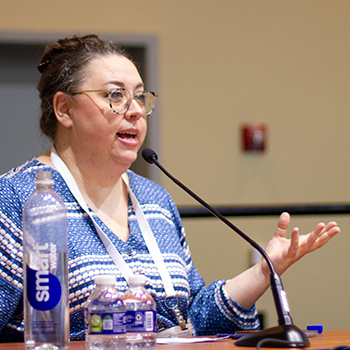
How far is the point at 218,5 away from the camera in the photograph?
10.3 ft

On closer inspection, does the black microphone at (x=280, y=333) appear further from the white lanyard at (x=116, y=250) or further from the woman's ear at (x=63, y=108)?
the woman's ear at (x=63, y=108)

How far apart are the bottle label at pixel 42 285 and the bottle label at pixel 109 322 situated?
0.08 meters

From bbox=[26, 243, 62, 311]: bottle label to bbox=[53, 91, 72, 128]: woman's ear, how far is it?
0.76m

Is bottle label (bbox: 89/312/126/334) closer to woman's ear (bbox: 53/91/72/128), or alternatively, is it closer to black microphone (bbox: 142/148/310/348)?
black microphone (bbox: 142/148/310/348)

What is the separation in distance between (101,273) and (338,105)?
87.8 inches

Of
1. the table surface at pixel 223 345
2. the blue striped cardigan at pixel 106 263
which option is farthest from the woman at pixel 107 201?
the table surface at pixel 223 345

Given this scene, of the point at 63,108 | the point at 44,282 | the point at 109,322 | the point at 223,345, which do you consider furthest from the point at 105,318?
the point at 63,108

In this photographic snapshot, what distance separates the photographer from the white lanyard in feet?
4.88

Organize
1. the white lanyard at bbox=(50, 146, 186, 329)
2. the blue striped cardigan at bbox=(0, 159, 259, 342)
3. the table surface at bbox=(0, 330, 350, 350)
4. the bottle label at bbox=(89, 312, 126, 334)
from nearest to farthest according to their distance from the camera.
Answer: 1. the bottle label at bbox=(89, 312, 126, 334)
2. the table surface at bbox=(0, 330, 350, 350)
3. the blue striped cardigan at bbox=(0, 159, 259, 342)
4. the white lanyard at bbox=(50, 146, 186, 329)

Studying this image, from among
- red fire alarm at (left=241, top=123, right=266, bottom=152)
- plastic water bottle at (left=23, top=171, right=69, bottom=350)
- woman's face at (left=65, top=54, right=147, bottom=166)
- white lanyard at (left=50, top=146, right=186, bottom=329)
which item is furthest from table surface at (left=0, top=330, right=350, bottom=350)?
red fire alarm at (left=241, top=123, right=266, bottom=152)

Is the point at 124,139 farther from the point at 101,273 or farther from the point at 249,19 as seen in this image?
the point at 249,19

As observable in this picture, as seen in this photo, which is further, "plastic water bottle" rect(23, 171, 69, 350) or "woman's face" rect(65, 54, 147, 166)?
"woman's face" rect(65, 54, 147, 166)

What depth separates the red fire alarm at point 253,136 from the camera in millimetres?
3113

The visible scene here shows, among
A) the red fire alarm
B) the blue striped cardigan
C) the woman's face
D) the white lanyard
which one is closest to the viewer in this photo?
the blue striped cardigan
